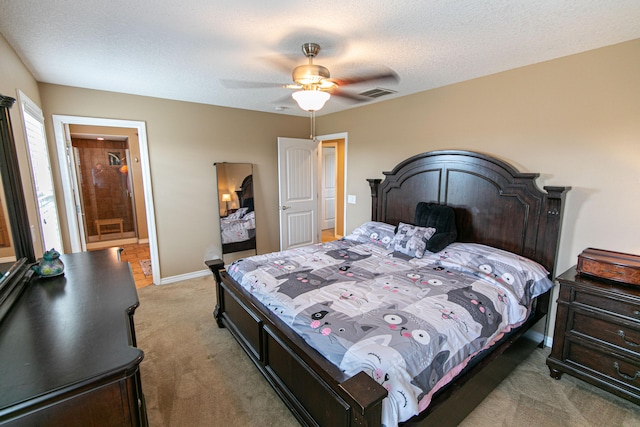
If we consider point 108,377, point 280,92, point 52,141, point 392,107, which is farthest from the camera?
point 392,107

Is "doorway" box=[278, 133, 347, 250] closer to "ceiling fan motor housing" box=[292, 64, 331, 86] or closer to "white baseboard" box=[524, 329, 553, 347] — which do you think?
"ceiling fan motor housing" box=[292, 64, 331, 86]

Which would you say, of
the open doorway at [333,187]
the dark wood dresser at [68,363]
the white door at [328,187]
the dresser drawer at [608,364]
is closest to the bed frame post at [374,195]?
the open doorway at [333,187]

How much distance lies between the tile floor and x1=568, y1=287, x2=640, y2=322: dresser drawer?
14.7 ft

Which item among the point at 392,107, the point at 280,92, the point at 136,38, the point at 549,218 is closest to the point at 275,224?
the point at 280,92

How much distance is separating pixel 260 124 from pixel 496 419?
4.33 m

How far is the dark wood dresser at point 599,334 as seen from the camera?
6.18 feet

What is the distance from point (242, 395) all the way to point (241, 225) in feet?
9.06

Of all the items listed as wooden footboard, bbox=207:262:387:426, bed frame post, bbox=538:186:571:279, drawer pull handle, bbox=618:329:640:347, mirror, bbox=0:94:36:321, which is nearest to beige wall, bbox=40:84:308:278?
wooden footboard, bbox=207:262:387:426

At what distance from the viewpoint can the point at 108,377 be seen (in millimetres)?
959

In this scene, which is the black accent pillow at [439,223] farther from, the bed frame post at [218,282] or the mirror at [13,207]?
the mirror at [13,207]

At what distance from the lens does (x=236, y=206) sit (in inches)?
174

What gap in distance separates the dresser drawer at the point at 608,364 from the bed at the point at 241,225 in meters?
3.89

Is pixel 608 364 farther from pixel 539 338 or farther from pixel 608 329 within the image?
pixel 539 338

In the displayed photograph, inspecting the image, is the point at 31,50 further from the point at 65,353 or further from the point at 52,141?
the point at 65,353
